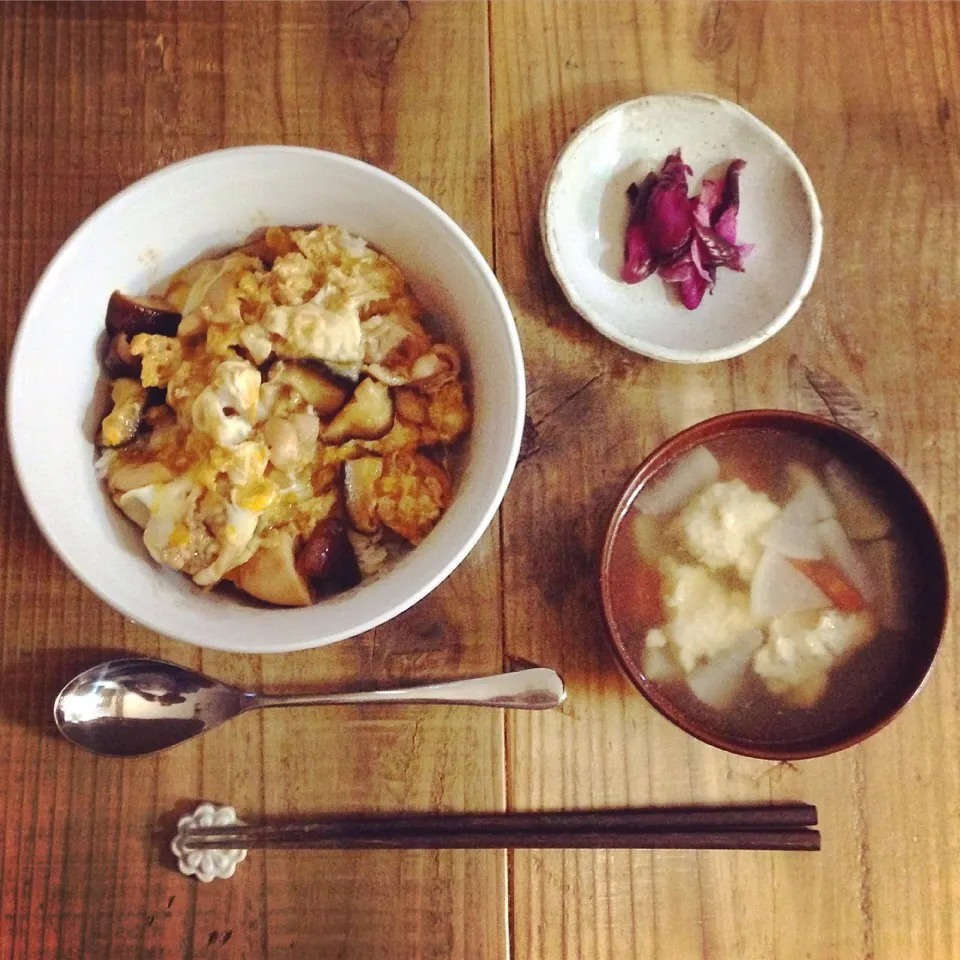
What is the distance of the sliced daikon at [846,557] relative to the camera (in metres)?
1.31

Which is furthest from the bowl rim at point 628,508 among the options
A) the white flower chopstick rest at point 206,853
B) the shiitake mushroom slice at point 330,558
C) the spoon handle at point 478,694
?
the white flower chopstick rest at point 206,853

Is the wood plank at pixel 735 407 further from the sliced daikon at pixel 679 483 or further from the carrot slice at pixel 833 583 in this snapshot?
the carrot slice at pixel 833 583

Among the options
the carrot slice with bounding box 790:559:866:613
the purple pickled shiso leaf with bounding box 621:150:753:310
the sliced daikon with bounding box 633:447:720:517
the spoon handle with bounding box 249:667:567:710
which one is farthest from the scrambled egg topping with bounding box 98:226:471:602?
the carrot slice with bounding box 790:559:866:613

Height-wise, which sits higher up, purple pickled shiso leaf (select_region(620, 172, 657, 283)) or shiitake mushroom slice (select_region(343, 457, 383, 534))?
purple pickled shiso leaf (select_region(620, 172, 657, 283))

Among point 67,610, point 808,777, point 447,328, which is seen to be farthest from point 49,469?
point 808,777

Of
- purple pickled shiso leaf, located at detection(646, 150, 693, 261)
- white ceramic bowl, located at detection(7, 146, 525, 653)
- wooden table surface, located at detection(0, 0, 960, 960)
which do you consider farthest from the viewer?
purple pickled shiso leaf, located at detection(646, 150, 693, 261)

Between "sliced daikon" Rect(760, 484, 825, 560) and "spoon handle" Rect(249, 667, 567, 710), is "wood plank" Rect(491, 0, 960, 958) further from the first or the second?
"sliced daikon" Rect(760, 484, 825, 560)

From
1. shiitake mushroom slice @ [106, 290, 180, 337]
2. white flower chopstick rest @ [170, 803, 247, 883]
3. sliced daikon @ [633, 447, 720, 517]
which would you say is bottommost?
white flower chopstick rest @ [170, 803, 247, 883]

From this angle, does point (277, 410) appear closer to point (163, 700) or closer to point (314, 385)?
point (314, 385)

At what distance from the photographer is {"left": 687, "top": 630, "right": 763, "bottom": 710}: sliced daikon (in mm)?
1279

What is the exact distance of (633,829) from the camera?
1295 millimetres

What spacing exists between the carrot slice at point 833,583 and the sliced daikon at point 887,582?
31 mm

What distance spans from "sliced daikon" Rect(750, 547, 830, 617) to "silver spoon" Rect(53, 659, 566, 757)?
33 centimetres

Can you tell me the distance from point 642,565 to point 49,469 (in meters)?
0.84
